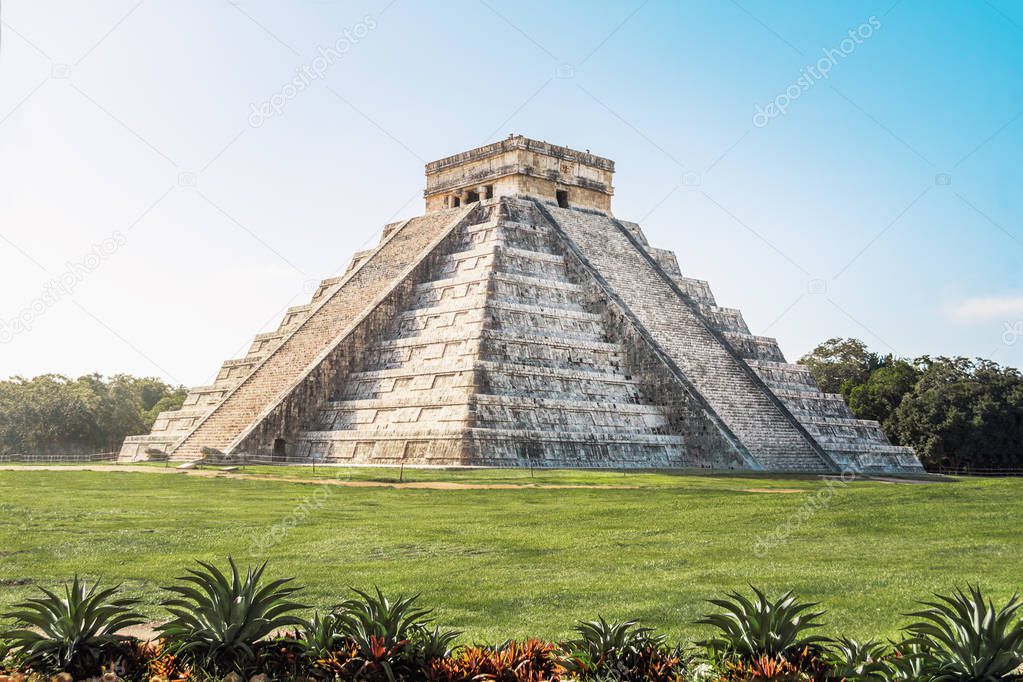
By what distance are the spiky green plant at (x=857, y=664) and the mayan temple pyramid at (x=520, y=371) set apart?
851 inches

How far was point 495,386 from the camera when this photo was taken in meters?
29.7

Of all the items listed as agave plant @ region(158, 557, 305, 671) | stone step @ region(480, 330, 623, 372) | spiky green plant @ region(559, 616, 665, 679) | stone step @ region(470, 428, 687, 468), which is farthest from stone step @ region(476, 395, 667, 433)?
spiky green plant @ region(559, 616, 665, 679)

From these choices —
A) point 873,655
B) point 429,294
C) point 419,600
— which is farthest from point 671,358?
point 873,655

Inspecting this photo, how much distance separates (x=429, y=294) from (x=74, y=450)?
3320cm

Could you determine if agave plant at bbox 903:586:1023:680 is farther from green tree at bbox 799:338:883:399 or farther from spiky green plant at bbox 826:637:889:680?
Answer: green tree at bbox 799:338:883:399

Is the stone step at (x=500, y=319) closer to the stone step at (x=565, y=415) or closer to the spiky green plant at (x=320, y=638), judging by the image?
the stone step at (x=565, y=415)

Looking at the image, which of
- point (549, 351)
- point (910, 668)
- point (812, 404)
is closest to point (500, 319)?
point (549, 351)

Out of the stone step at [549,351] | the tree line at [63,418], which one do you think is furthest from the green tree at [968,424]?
the tree line at [63,418]

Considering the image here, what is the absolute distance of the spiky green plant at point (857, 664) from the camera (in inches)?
197

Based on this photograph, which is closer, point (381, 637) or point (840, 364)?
point (381, 637)

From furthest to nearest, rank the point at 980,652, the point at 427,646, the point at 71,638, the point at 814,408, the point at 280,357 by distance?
the point at 280,357, the point at 814,408, the point at 71,638, the point at 427,646, the point at 980,652

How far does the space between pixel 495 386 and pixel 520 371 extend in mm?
1230

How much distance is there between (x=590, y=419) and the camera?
30.6 m

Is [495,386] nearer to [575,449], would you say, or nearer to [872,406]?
[575,449]
